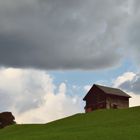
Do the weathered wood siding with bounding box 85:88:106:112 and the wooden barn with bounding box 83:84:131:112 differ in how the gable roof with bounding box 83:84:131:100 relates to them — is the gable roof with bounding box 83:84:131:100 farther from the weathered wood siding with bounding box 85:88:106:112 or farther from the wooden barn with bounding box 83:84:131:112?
the weathered wood siding with bounding box 85:88:106:112

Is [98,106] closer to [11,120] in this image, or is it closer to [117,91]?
[117,91]

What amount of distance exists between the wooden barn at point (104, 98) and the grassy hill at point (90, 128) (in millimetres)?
36331

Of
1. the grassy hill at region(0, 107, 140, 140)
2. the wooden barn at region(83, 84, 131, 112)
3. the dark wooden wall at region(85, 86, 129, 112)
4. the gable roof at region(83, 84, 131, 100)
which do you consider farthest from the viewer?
the gable roof at region(83, 84, 131, 100)

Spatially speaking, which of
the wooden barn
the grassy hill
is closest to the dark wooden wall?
the wooden barn

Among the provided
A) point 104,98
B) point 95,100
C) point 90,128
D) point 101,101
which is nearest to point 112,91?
point 104,98

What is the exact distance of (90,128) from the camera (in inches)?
2202

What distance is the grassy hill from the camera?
47500 mm

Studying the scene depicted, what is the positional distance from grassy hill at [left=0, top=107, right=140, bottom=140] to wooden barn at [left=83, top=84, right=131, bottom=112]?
3633cm

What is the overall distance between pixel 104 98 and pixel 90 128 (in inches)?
2405

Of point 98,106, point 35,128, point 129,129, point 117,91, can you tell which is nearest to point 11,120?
point 98,106

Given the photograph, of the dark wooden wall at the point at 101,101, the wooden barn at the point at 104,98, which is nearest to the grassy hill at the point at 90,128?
the dark wooden wall at the point at 101,101

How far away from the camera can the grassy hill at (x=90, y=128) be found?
47.5 metres

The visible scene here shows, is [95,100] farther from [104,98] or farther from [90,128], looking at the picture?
[90,128]

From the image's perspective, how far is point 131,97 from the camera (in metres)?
124
